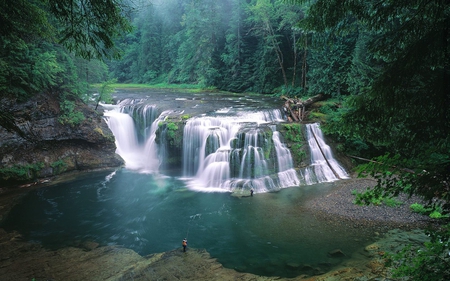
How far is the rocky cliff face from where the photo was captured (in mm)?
14625

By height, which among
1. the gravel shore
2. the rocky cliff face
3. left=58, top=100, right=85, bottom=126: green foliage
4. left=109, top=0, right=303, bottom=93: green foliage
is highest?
left=109, top=0, right=303, bottom=93: green foliage

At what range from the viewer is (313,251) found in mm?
8891

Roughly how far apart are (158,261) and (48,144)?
12026 millimetres

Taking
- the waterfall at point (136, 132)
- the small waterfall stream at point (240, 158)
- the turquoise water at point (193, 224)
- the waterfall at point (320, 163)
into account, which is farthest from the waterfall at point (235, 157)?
the waterfall at point (136, 132)

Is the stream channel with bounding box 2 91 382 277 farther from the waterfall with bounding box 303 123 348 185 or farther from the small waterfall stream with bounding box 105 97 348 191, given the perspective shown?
the small waterfall stream with bounding box 105 97 348 191

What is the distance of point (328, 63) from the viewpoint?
2412cm

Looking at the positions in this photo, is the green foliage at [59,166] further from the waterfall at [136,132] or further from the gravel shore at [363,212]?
the gravel shore at [363,212]

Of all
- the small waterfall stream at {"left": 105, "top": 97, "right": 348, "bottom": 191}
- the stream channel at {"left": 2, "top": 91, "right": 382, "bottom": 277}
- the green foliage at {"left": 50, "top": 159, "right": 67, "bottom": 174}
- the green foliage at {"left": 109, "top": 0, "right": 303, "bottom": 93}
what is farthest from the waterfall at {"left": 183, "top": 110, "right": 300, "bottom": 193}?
the green foliage at {"left": 109, "top": 0, "right": 303, "bottom": 93}

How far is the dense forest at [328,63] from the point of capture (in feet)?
12.0

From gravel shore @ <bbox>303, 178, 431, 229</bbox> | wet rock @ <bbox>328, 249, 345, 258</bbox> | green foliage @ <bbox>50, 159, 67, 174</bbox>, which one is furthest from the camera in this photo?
green foliage @ <bbox>50, 159, 67, 174</bbox>

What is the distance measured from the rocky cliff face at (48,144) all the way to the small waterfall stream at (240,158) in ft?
8.72

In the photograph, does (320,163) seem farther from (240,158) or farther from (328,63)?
(328,63)

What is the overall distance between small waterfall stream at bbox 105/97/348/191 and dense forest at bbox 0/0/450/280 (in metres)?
2.60

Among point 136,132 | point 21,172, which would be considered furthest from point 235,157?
point 21,172
